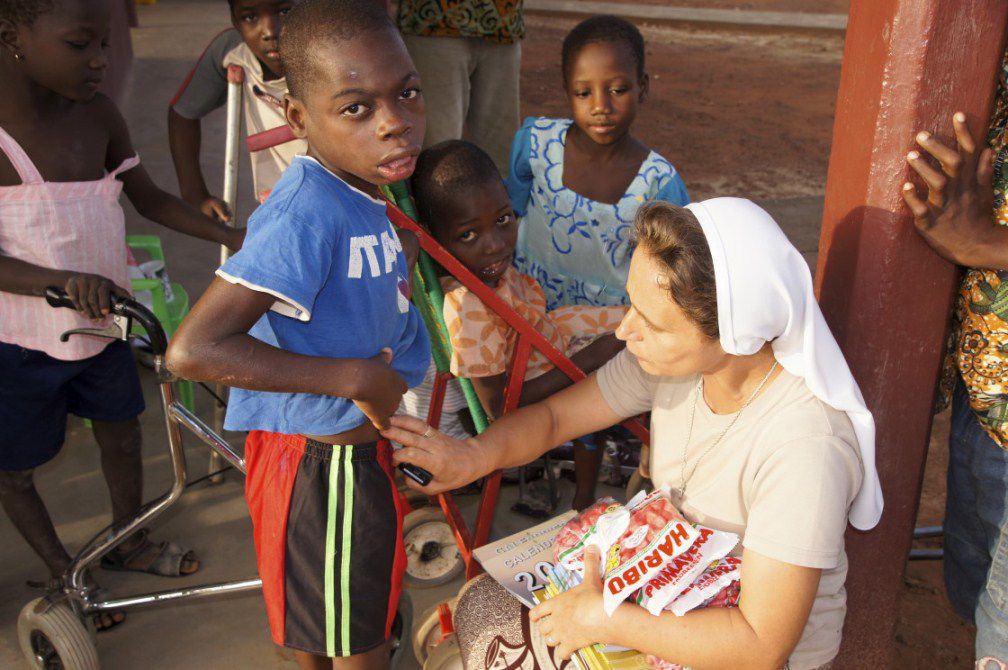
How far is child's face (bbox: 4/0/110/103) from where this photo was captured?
256 cm

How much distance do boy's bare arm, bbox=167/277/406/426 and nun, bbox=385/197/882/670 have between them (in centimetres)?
36

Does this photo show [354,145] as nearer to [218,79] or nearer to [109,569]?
[218,79]

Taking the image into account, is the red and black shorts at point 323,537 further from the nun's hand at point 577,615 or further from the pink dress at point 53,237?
the pink dress at point 53,237

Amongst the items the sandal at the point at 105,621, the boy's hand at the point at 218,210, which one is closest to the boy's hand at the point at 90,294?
the boy's hand at the point at 218,210

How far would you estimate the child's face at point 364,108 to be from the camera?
181cm

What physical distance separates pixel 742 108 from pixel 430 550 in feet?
31.5

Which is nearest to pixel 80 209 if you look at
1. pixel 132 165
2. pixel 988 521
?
pixel 132 165

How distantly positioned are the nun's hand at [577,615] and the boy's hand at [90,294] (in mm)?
1526

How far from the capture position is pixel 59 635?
2.73 metres

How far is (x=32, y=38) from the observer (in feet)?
8.42

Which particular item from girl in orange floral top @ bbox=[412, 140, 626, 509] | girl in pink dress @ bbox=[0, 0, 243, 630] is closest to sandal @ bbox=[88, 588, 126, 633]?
girl in pink dress @ bbox=[0, 0, 243, 630]

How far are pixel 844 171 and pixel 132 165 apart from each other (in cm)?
229

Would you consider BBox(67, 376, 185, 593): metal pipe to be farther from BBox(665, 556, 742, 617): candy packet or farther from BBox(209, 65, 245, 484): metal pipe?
BBox(665, 556, 742, 617): candy packet

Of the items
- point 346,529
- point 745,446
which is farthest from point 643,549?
point 346,529
